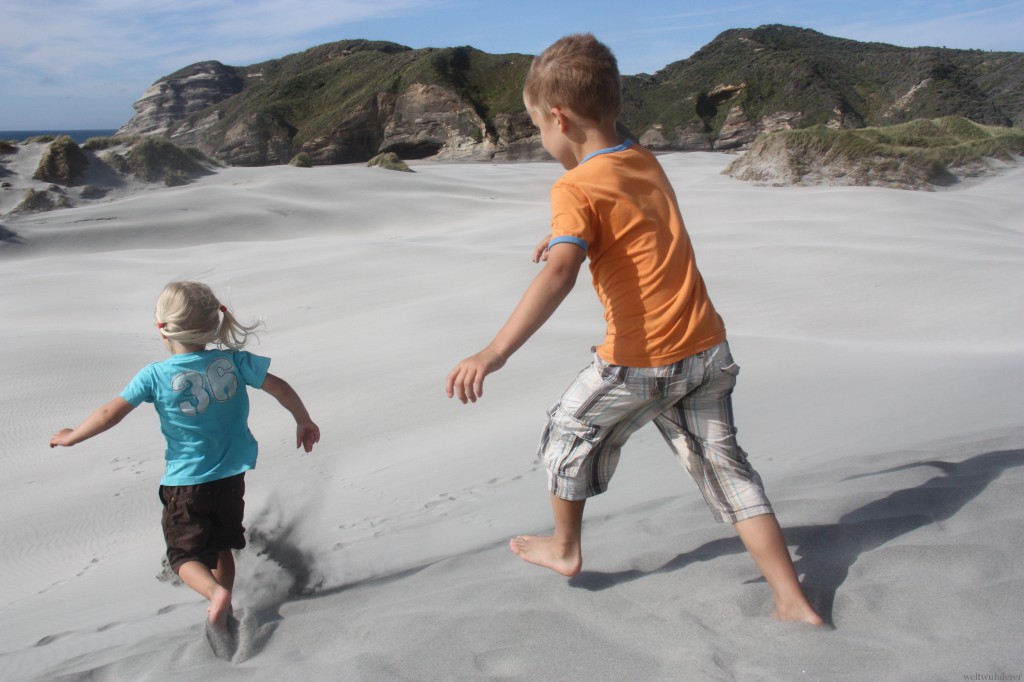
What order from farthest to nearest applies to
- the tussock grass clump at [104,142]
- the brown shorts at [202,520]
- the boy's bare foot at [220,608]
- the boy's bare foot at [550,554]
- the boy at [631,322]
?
the tussock grass clump at [104,142]
the brown shorts at [202,520]
the boy's bare foot at [550,554]
the boy's bare foot at [220,608]
the boy at [631,322]

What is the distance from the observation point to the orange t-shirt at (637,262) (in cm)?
192

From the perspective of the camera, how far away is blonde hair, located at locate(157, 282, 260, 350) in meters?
2.30

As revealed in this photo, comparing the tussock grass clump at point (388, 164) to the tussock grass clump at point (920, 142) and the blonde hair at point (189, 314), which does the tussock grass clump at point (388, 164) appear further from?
the blonde hair at point (189, 314)

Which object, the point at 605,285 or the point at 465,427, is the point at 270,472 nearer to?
the point at 465,427

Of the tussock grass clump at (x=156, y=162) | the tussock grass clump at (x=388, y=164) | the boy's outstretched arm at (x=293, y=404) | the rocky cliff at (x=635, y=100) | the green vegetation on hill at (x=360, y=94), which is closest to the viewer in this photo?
A: the boy's outstretched arm at (x=293, y=404)

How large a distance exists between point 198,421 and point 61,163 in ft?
35.5

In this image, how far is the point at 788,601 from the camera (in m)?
1.86

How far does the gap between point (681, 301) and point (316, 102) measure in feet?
91.2

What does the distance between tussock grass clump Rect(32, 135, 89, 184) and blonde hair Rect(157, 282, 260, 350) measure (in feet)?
34.4

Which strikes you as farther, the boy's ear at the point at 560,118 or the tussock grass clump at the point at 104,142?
the tussock grass clump at the point at 104,142

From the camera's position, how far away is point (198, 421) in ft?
7.64

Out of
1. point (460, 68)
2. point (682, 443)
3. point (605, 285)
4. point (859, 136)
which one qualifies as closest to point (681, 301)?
point (605, 285)

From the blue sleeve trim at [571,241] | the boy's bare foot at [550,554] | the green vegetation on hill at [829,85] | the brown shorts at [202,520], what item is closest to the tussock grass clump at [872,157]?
the boy's bare foot at [550,554]

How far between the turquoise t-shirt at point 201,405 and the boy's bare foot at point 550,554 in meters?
0.83
